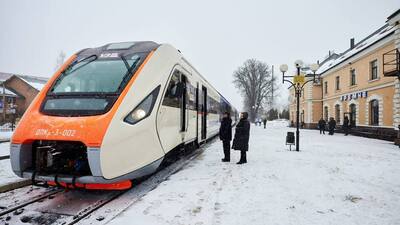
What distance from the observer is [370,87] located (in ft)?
66.1

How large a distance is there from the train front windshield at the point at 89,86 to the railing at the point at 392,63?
16050 mm

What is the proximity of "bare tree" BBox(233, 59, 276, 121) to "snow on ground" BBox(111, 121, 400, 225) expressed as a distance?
50232mm

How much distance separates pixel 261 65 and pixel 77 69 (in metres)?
55.0

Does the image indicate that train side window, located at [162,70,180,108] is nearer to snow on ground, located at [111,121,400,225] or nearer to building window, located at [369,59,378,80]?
snow on ground, located at [111,121,400,225]

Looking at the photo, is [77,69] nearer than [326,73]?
Yes

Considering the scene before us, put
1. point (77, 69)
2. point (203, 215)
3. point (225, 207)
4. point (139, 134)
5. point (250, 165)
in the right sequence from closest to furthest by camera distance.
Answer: point (203, 215) → point (225, 207) → point (139, 134) → point (77, 69) → point (250, 165)

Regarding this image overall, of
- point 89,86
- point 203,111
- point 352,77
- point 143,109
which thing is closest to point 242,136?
point 203,111

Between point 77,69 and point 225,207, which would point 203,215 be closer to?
point 225,207

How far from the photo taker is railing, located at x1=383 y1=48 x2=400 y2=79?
15143 millimetres

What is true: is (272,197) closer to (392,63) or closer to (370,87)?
(392,63)

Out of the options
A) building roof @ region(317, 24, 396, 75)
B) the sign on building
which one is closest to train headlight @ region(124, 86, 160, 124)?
building roof @ region(317, 24, 396, 75)

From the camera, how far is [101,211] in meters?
3.98

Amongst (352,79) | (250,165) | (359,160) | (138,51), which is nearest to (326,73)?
(352,79)

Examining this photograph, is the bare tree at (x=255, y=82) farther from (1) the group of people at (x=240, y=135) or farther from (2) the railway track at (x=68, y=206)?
(2) the railway track at (x=68, y=206)
